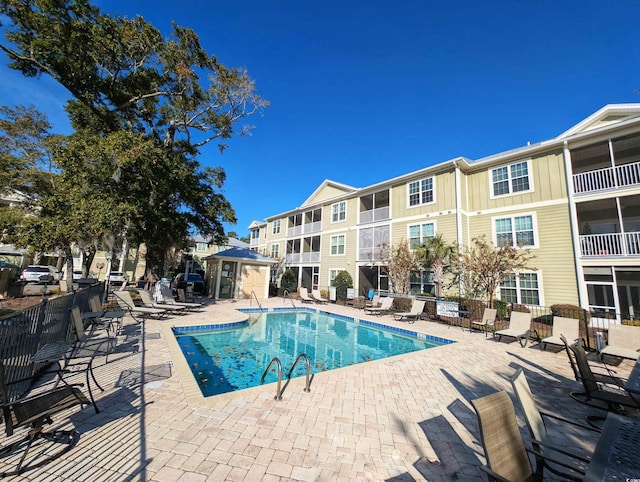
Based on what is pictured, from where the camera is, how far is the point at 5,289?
13.5 meters

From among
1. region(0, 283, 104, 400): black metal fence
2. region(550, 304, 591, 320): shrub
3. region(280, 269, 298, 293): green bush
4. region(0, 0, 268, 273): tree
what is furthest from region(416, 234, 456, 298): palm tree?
region(0, 283, 104, 400): black metal fence

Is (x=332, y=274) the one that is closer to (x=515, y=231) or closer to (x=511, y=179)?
(x=515, y=231)

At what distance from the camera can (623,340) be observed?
6730 mm

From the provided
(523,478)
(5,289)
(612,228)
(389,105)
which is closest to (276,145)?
(389,105)

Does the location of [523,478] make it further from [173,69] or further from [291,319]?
[173,69]

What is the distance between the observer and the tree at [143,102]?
12086 millimetres

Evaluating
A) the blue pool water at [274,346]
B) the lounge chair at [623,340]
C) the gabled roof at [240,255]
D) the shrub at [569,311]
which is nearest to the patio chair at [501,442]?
the blue pool water at [274,346]

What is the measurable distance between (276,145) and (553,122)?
20.6m

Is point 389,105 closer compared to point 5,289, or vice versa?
point 5,289

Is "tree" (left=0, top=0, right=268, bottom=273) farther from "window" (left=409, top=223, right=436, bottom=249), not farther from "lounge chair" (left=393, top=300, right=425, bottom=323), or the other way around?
"lounge chair" (left=393, top=300, right=425, bottom=323)

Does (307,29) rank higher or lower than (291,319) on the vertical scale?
higher

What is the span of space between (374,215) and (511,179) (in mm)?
8688

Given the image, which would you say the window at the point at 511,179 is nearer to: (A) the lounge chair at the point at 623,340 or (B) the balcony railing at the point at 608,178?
(B) the balcony railing at the point at 608,178

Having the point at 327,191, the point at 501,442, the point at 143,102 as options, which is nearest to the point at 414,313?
the point at 501,442
